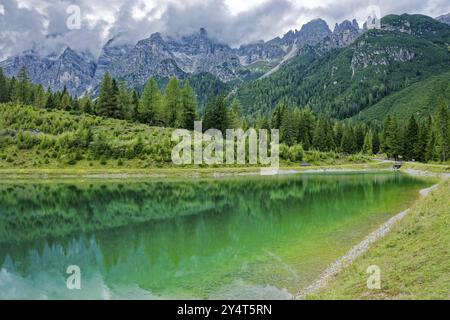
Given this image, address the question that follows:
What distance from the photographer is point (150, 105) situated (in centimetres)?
11175

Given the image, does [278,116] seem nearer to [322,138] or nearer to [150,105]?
[322,138]

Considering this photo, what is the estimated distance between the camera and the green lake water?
63.8ft

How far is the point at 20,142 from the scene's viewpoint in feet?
263

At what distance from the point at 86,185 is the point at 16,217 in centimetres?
2453

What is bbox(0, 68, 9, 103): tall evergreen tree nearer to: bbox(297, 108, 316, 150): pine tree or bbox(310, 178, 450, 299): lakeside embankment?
bbox(297, 108, 316, 150): pine tree

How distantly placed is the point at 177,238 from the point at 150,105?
285ft

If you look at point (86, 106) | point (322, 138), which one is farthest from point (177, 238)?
point (322, 138)

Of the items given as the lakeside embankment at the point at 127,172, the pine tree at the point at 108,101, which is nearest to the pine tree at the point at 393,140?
the lakeside embankment at the point at 127,172

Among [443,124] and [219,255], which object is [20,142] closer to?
[219,255]

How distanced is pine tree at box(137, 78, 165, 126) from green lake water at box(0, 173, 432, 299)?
56023 mm

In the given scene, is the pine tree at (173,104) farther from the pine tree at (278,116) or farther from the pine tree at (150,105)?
the pine tree at (278,116)

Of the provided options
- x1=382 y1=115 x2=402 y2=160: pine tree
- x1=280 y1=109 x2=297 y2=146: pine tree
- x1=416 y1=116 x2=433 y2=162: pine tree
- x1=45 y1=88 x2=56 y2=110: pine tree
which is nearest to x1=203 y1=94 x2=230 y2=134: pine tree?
x1=280 y1=109 x2=297 y2=146: pine tree
